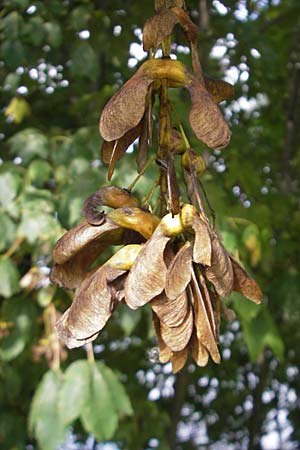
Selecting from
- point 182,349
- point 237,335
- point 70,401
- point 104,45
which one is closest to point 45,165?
point 104,45

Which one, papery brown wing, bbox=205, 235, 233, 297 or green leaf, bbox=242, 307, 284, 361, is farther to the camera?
green leaf, bbox=242, 307, 284, 361

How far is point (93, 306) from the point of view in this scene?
670mm

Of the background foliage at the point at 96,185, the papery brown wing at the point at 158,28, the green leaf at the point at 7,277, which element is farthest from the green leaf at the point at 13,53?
the papery brown wing at the point at 158,28

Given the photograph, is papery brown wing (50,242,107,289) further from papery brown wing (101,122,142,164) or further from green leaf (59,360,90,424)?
green leaf (59,360,90,424)

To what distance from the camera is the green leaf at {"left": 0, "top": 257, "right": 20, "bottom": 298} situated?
1.99 metres

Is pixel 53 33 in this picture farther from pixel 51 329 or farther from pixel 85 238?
pixel 85 238

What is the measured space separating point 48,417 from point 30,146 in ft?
2.26

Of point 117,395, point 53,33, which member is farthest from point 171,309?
point 53,33

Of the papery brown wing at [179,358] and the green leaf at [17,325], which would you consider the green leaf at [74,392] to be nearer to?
the green leaf at [17,325]

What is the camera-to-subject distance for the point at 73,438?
12.1 ft

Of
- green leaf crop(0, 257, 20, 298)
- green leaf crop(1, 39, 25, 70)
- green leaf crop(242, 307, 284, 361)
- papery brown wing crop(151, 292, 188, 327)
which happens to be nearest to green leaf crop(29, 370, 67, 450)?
green leaf crop(0, 257, 20, 298)

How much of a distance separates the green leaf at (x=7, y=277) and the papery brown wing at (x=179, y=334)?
4.50ft

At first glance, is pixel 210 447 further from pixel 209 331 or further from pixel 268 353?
pixel 209 331

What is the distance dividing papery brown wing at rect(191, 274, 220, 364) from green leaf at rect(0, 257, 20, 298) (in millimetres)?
1387
